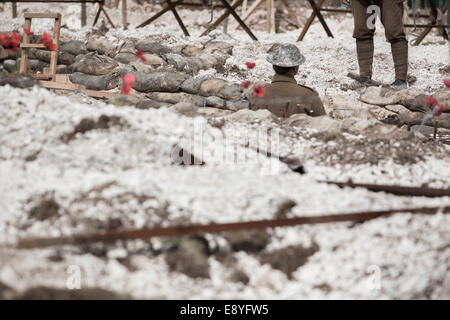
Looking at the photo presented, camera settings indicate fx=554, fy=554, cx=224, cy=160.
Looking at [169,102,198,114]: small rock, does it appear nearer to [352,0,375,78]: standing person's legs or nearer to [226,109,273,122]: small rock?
[226,109,273,122]: small rock

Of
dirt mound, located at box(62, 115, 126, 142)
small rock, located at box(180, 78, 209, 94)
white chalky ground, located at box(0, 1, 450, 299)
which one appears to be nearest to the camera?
white chalky ground, located at box(0, 1, 450, 299)

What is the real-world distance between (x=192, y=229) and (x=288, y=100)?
2.23m

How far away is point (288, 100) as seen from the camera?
4363mm

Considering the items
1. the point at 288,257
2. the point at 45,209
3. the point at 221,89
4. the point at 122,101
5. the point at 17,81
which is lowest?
the point at 288,257

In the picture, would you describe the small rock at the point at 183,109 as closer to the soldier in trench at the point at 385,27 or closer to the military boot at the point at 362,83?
the soldier in trench at the point at 385,27

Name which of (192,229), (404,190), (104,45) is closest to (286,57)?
(404,190)

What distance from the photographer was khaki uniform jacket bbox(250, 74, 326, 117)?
437 cm

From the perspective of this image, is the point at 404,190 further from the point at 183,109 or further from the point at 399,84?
the point at 399,84

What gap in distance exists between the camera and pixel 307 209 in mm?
2752

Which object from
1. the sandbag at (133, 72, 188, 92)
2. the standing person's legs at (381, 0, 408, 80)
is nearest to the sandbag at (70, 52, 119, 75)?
the sandbag at (133, 72, 188, 92)

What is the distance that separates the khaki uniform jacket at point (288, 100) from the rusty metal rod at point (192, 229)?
183 centimetres

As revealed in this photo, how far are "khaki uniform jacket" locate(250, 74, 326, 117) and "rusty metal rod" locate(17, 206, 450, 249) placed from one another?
183cm

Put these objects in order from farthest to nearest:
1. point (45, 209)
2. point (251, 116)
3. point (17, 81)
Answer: point (251, 116) → point (17, 81) → point (45, 209)
